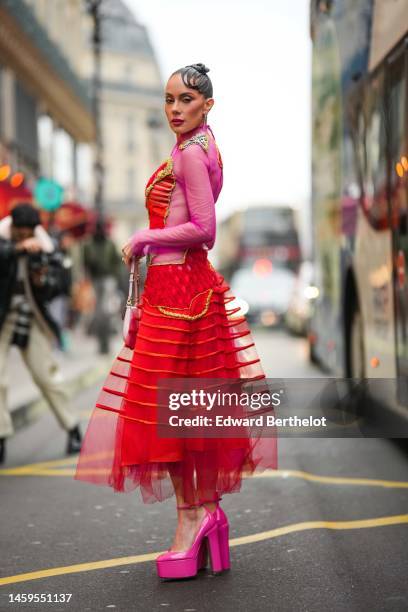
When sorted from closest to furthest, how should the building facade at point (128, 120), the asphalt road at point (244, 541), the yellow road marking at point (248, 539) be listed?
the asphalt road at point (244, 541), the yellow road marking at point (248, 539), the building facade at point (128, 120)

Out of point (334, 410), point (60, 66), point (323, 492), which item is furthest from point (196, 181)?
point (60, 66)

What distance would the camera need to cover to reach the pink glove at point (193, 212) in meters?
3.95

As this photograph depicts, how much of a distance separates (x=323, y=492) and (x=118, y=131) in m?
76.0

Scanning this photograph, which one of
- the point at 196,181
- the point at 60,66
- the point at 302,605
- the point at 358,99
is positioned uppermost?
the point at 60,66

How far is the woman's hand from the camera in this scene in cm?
400

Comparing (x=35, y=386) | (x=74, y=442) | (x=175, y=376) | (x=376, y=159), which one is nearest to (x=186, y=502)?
(x=175, y=376)

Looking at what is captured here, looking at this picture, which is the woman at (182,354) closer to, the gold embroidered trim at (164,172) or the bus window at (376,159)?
the gold embroidered trim at (164,172)

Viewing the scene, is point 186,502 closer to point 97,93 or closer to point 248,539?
point 248,539

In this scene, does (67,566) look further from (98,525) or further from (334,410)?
(334,410)

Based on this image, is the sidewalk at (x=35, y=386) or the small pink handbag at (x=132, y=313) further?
the sidewalk at (x=35, y=386)

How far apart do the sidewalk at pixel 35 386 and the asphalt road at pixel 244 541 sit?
77.3 inches

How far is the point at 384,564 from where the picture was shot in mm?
4348

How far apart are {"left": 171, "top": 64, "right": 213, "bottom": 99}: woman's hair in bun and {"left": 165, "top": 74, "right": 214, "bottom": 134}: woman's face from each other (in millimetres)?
15

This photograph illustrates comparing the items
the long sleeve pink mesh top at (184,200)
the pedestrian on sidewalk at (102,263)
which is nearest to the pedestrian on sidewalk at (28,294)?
the long sleeve pink mesh top at (184,200)
